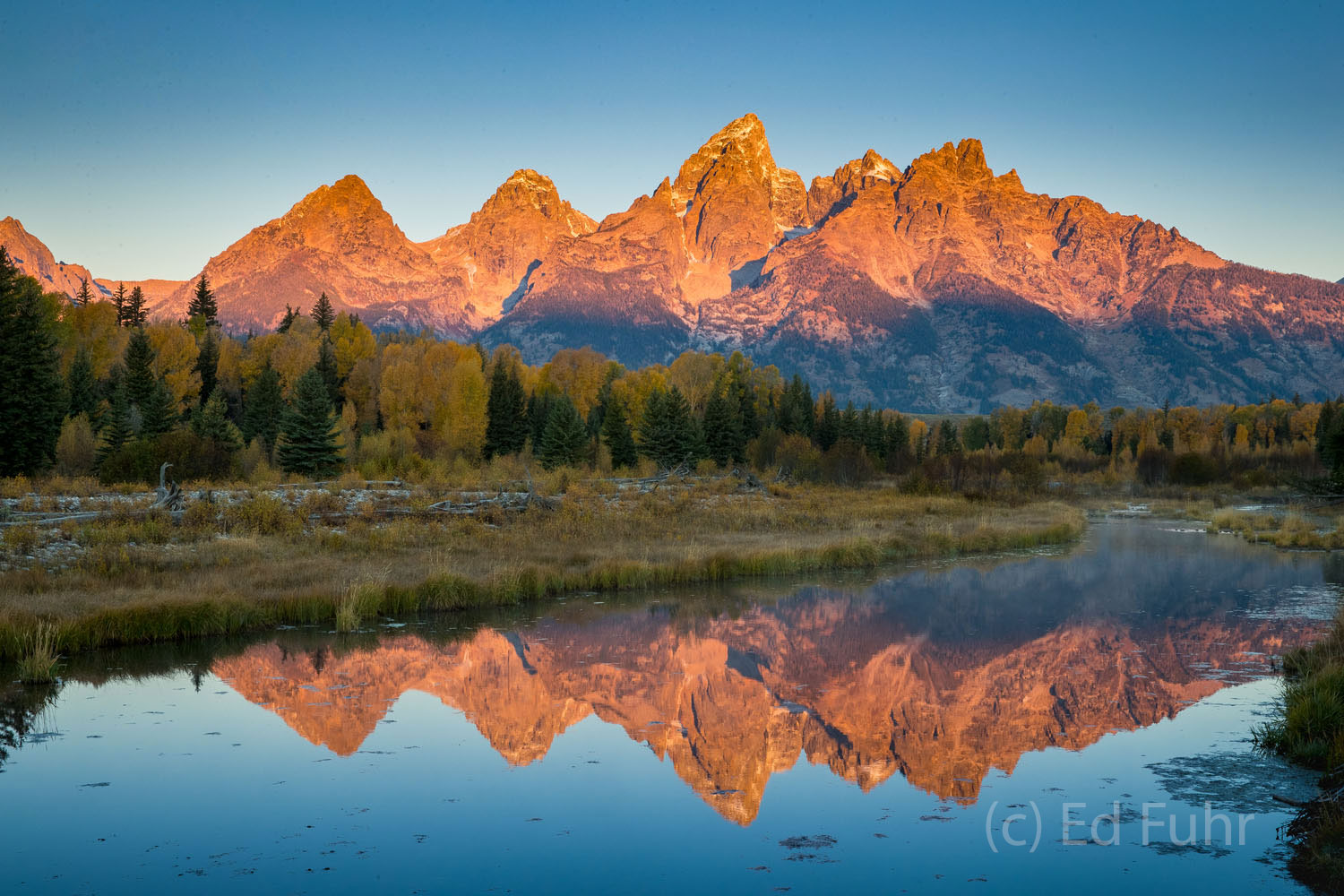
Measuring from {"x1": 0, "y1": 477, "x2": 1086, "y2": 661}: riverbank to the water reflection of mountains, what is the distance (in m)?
2.21

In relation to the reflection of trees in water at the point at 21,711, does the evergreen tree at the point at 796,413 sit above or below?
above

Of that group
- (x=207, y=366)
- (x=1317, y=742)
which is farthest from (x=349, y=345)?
(x=1317, y=742)

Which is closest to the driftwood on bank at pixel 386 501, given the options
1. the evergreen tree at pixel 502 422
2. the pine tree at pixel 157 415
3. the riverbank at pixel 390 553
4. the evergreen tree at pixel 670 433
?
the riverbank at pixel 390 553

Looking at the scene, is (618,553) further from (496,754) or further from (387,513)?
(496,754)

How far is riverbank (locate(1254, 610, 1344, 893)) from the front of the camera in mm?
9133

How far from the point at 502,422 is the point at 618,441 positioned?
9.33m

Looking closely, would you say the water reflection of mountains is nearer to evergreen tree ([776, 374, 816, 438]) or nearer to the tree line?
the tree line

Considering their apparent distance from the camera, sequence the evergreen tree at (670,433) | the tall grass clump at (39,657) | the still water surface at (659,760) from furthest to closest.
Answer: the evergreen tree at (670,433), the tall grass clump at (39,657), the still water surface at (659,760)

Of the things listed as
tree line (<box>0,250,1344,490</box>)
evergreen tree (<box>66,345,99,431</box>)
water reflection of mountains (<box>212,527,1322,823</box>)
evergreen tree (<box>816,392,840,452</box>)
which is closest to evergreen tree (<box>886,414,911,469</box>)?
tree line (<box>0,250,1344,490</box>)

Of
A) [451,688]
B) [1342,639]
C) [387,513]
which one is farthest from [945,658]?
[387,513]

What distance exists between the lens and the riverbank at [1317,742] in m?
9.13

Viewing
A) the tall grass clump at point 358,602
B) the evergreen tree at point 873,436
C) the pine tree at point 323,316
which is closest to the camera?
the tall grass clump at point 358,602

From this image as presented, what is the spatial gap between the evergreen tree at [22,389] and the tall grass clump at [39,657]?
89.9 ft

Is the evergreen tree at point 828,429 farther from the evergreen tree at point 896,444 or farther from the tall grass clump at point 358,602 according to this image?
the tall grass clump at point 358,602
